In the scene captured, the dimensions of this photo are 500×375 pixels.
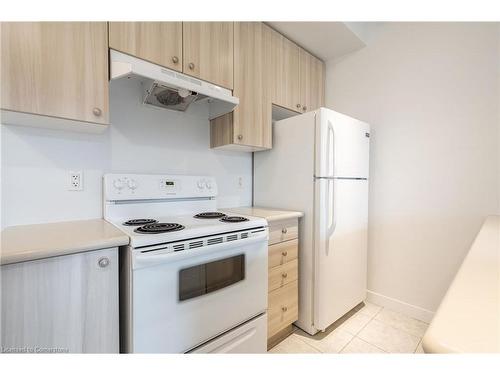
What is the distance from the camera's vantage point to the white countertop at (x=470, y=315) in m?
0.33

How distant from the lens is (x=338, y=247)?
1.75m

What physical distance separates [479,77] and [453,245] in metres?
1.24

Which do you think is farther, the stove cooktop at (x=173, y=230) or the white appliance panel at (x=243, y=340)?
the white appliance panel at (x=243, y=340)

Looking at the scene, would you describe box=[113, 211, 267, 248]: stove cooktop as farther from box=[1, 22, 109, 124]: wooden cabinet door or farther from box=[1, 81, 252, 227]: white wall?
box=[1, 22, 109, 124]: wooden cabinet door

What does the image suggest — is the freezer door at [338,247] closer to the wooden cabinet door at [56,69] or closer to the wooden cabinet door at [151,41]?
the wooden cabinet door at [151,41]

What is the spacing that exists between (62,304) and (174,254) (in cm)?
43

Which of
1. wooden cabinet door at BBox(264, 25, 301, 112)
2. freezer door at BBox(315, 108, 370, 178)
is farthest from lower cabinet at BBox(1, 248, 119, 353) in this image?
wooden cabinet door at BBox(264, 25, 301, 112)

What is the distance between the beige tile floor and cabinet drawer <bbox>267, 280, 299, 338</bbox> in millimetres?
152

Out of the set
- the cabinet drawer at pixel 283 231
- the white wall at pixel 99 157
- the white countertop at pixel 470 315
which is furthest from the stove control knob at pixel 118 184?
the white countertop at pixel 470 315

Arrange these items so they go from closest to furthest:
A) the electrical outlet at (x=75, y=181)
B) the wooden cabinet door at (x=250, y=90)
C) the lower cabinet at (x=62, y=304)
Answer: the lower cabinet at (x=62, y=304) → the electrical outlet at (x=75, y=181) → the wooden cabinet door at (x=250, y=90)

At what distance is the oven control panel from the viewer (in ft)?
4.60

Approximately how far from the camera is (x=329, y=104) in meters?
2.45

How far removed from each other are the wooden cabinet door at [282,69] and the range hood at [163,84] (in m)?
0.51

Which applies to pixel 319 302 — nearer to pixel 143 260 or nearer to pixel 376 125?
pixel 143 260
